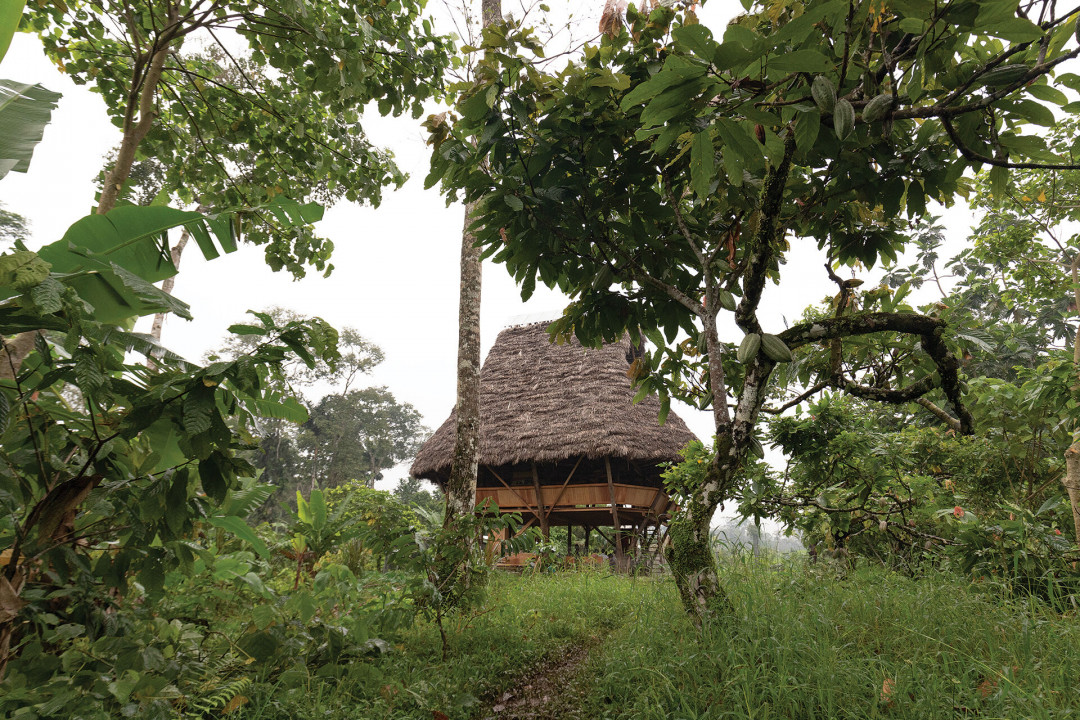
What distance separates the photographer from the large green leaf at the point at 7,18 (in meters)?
1.49

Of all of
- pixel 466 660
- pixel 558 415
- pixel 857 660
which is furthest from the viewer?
pixel 558 415

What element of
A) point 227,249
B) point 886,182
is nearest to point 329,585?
point 227,249

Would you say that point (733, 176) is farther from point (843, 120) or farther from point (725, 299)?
point (725, 299)

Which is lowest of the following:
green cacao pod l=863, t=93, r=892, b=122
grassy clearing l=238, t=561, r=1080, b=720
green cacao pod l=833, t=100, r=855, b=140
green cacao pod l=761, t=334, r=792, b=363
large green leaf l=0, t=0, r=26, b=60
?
grassy clearing l=238, t=561, r=1080, b=720

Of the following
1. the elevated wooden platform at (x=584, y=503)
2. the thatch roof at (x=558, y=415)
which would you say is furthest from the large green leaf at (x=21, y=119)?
the elevated wooden platform at (x=584, y=503)

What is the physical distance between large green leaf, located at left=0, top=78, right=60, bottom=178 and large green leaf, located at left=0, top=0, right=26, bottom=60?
0.31 metres

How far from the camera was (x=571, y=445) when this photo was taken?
9305 millimetres

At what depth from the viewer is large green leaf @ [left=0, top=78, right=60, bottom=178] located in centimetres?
170

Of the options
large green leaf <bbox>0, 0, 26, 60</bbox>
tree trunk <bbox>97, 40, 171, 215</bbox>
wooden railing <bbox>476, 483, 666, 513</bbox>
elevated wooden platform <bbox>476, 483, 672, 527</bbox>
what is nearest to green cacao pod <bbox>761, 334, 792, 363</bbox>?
large green leaf <bbox>0, 0, 26, 60</bbox>

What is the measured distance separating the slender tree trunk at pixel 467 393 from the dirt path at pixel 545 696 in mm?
1396

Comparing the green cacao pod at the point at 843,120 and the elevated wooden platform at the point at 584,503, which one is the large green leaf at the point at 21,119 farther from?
the elevated wooden platform at the point at 584,503

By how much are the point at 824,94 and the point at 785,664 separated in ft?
6.29

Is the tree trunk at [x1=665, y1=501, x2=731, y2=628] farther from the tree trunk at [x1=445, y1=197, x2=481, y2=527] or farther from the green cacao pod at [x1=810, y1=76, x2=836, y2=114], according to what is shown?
the tree trunk at [x1=445, y1=197, x2=481, y2=527]

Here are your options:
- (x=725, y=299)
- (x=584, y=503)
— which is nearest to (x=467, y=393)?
(x=725, y=299)
